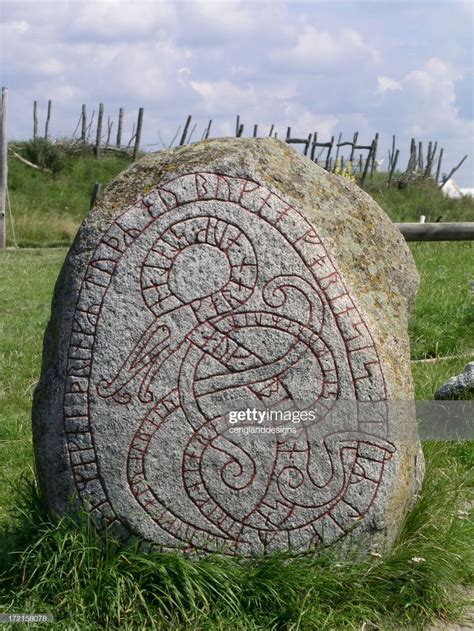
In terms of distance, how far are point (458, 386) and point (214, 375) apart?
223 cm

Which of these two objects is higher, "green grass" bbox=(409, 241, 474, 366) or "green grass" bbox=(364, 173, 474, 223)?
"green grass" bbox=(364, 173, 474, 223)

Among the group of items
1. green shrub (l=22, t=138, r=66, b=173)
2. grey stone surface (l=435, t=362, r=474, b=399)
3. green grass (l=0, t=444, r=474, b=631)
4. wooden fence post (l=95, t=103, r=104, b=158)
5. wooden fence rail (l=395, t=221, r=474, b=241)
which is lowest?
green grass (l=0, t=444, r=474, b=631)

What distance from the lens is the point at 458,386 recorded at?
5109mm

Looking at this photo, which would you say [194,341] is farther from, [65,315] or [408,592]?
[408,592]

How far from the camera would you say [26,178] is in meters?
20.8

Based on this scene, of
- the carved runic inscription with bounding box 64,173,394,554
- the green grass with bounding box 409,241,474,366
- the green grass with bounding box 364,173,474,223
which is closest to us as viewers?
the carved runic inscription with bounding box 64,173,394,554

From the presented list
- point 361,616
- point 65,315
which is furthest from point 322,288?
point 361,616

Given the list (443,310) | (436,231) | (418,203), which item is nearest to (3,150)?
(436,231)

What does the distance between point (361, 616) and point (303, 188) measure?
1.54 m

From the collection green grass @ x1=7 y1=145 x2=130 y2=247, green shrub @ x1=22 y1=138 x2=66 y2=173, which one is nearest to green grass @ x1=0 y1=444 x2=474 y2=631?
green grass @ x1=7 y1=145 x2=130 y2=247

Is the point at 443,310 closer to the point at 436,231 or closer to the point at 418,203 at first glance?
the point at 436,231

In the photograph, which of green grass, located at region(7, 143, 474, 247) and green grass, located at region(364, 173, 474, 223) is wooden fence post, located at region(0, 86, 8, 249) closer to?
green grass, located at region(7, 143, 474, 247)

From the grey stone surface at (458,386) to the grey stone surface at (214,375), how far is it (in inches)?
69.8

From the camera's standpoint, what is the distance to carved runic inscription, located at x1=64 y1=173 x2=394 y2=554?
327 cm
